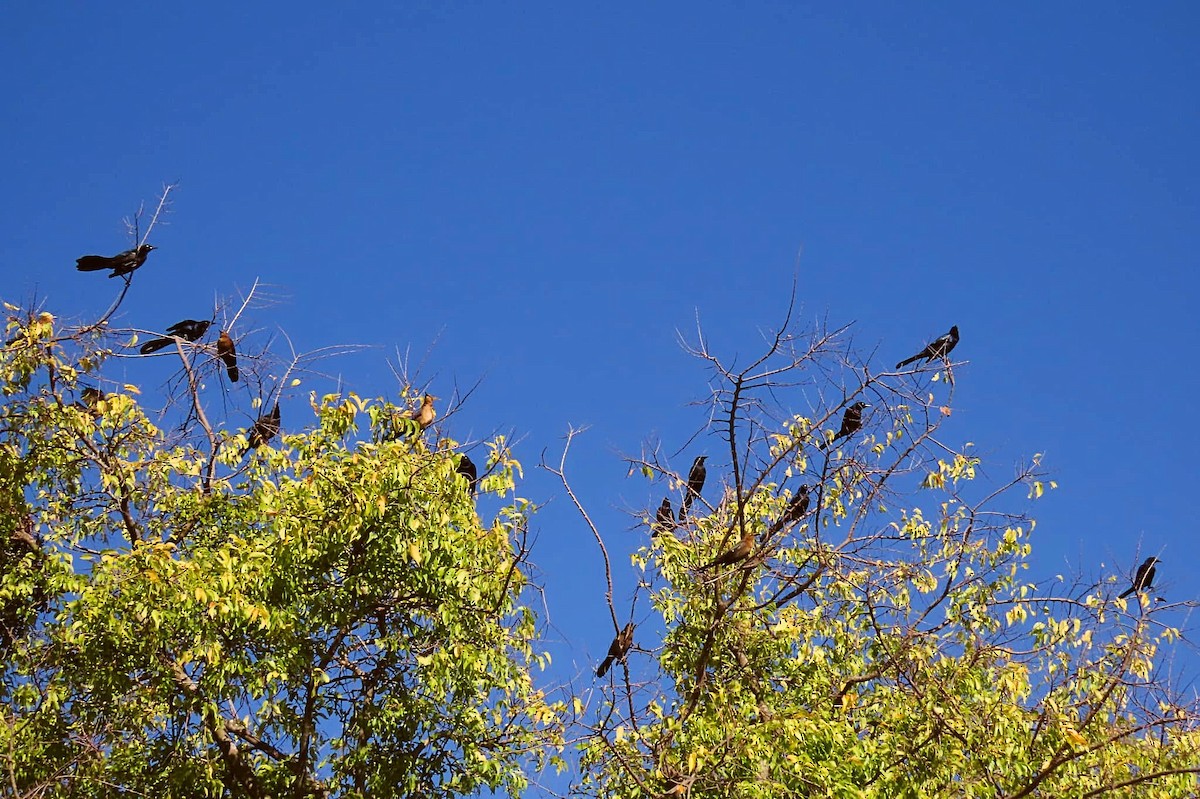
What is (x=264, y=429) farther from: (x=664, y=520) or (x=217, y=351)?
(x=664, y=520)

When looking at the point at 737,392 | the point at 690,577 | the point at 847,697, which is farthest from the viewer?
the point at 690,577

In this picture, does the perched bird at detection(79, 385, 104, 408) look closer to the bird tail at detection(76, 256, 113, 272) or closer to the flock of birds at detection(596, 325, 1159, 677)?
the bird tail at detection(76, 256, 113, 272)

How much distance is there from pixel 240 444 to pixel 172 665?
168cm

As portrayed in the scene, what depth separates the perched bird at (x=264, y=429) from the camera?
8008 mm

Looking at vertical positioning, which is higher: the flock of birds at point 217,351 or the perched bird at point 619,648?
the flock of birds at point 217,351

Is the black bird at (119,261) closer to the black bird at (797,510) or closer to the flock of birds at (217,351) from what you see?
the flock of birds at (217,351)

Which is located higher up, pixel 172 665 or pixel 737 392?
pixel 737 392

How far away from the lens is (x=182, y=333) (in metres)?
8.05

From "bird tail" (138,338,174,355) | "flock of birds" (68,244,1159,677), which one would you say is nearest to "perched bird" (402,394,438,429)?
"flock of birds" (68,244,1159,677)

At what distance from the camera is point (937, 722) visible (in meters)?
6.82

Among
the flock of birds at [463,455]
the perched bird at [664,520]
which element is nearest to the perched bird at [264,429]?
the flock of birds at [463,455]

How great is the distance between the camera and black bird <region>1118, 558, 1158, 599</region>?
7242 mm

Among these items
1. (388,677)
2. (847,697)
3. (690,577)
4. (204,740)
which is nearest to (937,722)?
(847,697)

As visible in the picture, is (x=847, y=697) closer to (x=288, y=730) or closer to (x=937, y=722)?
(x=937, y=722)
